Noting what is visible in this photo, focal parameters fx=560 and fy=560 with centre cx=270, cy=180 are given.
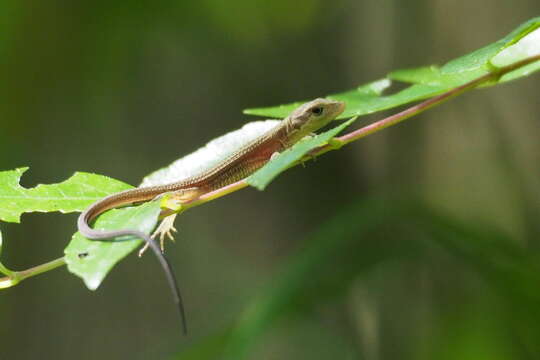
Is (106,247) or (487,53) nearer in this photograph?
(106,247)

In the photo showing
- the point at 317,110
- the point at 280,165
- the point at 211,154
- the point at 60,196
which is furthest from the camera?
the point at 317,110

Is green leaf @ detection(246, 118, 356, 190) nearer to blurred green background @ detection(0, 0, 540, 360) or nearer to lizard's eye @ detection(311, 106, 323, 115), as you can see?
lizard's eye @ detection(311, 106, 323, 115)

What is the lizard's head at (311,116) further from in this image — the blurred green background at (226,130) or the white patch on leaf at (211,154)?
the blurred green background at (226,130)

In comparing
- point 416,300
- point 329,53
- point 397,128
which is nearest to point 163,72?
point 329,53

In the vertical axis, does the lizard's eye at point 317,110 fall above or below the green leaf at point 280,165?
above

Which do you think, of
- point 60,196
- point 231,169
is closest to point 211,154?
point 231,169

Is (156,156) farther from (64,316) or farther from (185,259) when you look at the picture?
(64,316)

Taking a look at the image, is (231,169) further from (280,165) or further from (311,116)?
(280,165)

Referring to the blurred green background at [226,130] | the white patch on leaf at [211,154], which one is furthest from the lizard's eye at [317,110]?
the blurred green background at [226,130]
